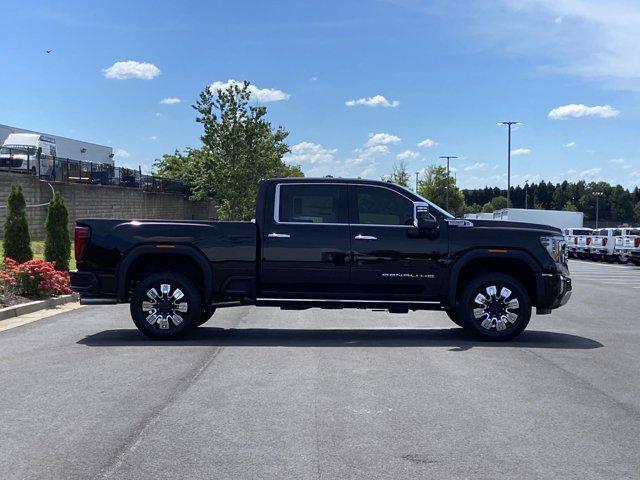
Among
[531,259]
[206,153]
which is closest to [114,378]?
[531,259]

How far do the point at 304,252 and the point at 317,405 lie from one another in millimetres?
3556

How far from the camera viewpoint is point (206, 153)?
4081cm

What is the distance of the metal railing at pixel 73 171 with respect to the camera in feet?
93.4

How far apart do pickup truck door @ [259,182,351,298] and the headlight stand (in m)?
2.71

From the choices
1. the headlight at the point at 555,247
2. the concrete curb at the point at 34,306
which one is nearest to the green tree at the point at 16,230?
the concrete curb at the point at 34,306

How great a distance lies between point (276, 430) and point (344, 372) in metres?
2.15

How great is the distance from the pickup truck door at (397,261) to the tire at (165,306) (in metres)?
2.21

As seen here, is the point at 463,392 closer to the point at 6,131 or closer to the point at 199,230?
the point at 199,230

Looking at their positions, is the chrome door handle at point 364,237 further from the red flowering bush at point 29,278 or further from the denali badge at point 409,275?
the red flowering bush at point 29,278

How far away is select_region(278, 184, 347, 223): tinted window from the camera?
965 centimetres

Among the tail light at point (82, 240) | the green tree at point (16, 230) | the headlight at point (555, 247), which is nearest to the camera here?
the tail light at point (82, 240)

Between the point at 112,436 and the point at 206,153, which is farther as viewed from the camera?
the point at 206,153

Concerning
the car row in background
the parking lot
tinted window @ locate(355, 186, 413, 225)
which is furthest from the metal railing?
the car row in background

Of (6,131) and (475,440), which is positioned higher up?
(6,131)
